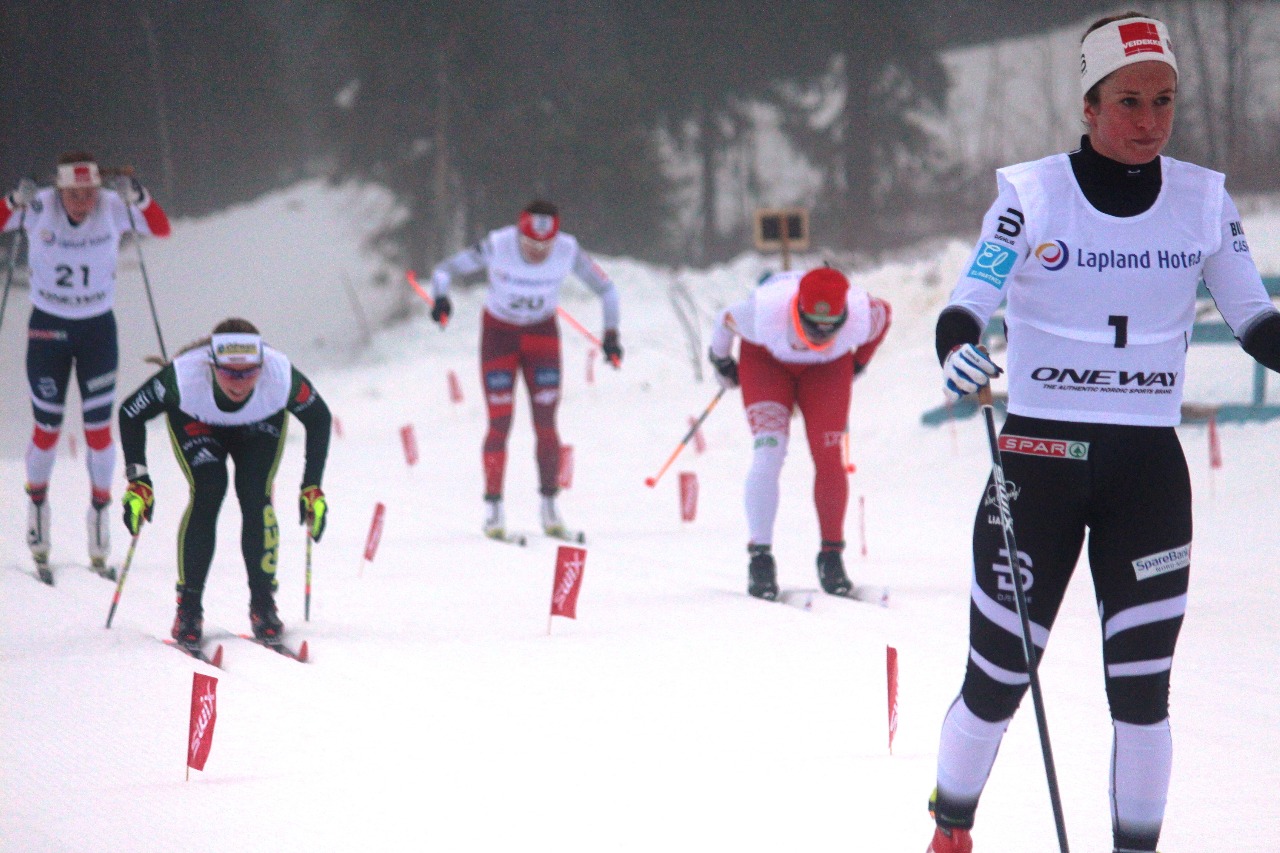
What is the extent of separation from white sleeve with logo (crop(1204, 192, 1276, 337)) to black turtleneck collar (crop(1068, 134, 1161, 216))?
0.51 ft

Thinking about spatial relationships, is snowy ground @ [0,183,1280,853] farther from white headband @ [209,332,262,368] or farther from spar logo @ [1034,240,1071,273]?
spar logo @ [1034,240,1071,273]

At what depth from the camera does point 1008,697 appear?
2.55 m

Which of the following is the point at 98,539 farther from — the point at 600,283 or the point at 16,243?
the point at 600,283

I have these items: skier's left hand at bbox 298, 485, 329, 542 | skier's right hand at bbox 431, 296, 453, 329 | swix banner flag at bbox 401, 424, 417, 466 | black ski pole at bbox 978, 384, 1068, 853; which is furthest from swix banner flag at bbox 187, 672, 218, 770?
swix banner flag at bbox 401, 424, 417, 466

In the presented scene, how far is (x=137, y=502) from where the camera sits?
15.0ft

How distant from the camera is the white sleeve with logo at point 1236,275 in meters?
2.49

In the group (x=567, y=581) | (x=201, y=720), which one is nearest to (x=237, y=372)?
(x=567, y=581)

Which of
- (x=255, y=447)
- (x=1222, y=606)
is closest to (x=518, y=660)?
(x=255, y=447)

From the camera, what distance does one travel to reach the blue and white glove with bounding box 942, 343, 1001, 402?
2.40m

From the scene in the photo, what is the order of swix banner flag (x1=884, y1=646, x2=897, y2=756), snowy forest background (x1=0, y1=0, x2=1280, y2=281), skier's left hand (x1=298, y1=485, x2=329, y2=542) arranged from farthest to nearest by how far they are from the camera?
snowy forest background (x1=0, y1=0, x2=1280, y2=281)
skier's left hand (x1=298, y1=485, x2=329, y2=542)
swix banner flag (x1=884, y1=646, x2=897, y2=756)

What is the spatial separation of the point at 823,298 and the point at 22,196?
3.89 metres

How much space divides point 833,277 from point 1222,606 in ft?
6.77

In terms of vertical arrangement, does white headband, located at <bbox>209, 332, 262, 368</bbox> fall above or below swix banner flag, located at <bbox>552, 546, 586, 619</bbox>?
above

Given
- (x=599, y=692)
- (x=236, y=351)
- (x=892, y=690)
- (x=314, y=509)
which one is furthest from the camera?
(x=314, y=509)
